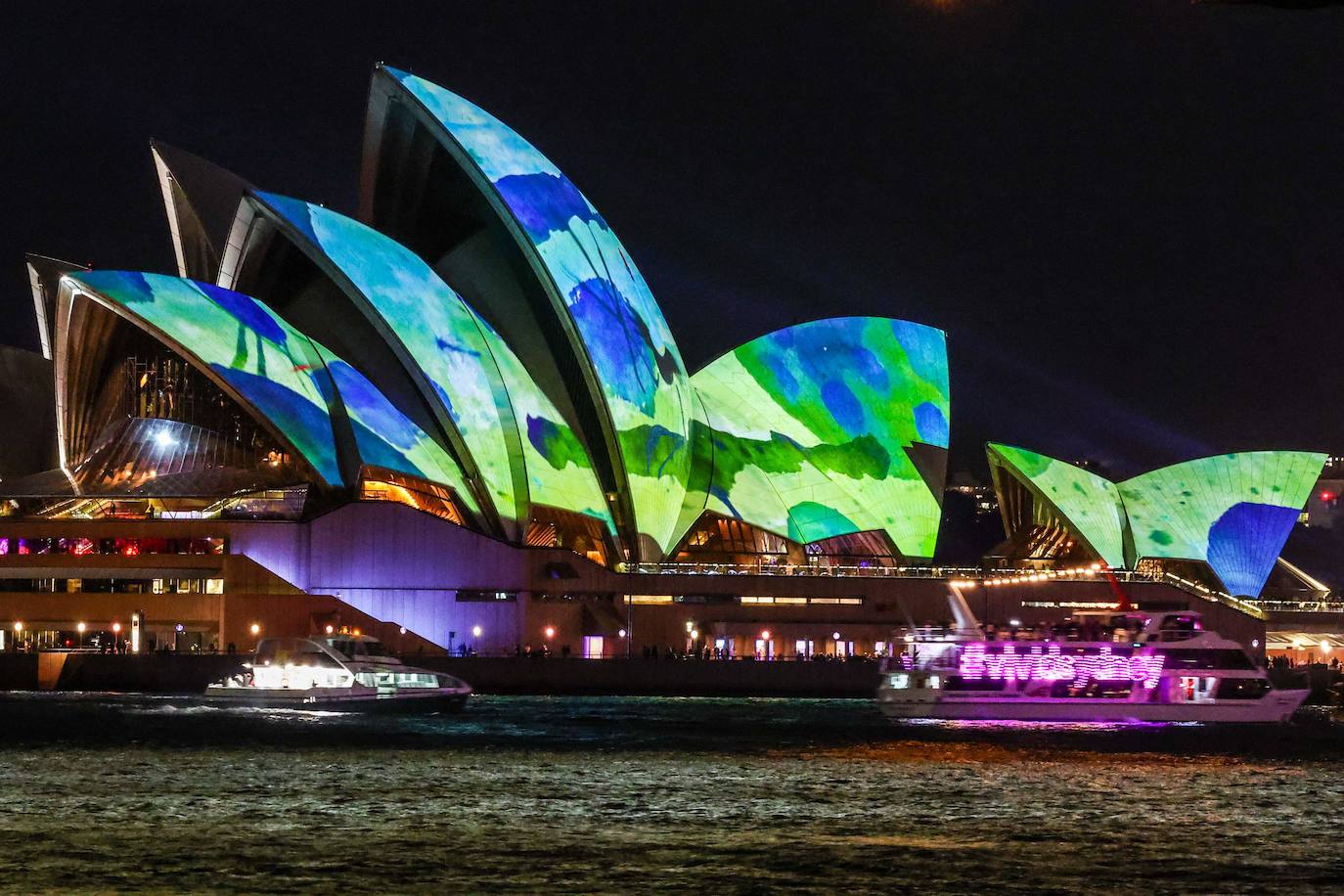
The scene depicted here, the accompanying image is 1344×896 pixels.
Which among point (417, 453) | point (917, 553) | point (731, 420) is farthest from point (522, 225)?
point (917, 553)

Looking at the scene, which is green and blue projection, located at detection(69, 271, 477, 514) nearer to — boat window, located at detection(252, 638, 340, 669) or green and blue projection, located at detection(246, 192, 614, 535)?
green and blue projection, located at detection(246, 192, 614, 535)

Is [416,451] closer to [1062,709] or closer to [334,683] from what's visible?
[334,683]

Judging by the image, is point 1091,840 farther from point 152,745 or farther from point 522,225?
point 522,225

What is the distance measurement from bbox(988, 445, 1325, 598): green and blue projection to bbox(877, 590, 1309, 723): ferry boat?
29.4 m

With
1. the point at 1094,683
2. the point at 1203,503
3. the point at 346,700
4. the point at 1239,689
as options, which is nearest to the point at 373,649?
the point at 346,700

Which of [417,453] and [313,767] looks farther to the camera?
[417,453]

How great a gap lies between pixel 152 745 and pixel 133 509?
1047 inches

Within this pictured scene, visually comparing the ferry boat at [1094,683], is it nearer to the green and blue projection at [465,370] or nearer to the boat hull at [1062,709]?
the boat hull at [1062,709]

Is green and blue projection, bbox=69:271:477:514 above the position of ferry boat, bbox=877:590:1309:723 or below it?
above

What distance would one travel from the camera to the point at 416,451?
5941 cm

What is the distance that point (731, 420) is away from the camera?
69188 mm

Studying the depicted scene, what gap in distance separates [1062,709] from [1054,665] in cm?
112

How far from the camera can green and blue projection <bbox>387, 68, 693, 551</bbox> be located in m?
57.6

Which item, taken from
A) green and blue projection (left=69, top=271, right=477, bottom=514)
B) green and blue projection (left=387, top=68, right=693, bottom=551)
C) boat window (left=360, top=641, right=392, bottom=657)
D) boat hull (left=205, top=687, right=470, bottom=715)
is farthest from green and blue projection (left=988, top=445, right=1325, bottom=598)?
boat hull (left=205, top=687, right=470, bottom=715)
